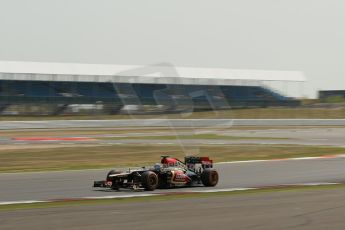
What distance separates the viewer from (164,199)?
12227mm

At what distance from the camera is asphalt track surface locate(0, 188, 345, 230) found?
346 inches

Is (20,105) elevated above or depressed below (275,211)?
above

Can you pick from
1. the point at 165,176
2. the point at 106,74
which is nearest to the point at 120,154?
the point at 165,176

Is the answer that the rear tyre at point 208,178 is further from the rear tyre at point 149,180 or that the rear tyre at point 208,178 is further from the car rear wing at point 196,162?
the rear tyre at point 149,180

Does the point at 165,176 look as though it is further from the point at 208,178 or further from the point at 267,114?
the point at 267,114

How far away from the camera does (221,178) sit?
17547 mm

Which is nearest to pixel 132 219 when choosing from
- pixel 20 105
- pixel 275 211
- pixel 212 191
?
pixel 275 211

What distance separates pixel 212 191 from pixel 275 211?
379 cm

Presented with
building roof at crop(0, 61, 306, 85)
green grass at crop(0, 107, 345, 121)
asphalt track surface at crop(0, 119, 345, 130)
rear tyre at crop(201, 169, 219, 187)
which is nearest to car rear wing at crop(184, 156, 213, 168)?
rear tyre at crop(201, 169, 219, 187)

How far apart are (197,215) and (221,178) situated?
308 inches

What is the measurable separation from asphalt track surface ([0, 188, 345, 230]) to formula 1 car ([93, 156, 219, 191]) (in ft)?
7.10

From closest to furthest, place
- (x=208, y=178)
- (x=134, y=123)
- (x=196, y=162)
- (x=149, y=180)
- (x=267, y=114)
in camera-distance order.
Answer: (x=149, y=180), (x=208, y=178), (x=196, y=162), (x=134, y=123), (x=267, y=114)

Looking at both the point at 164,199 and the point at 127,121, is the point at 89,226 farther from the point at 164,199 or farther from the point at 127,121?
the point at 127,121

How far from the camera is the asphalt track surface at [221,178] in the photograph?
532 inches
